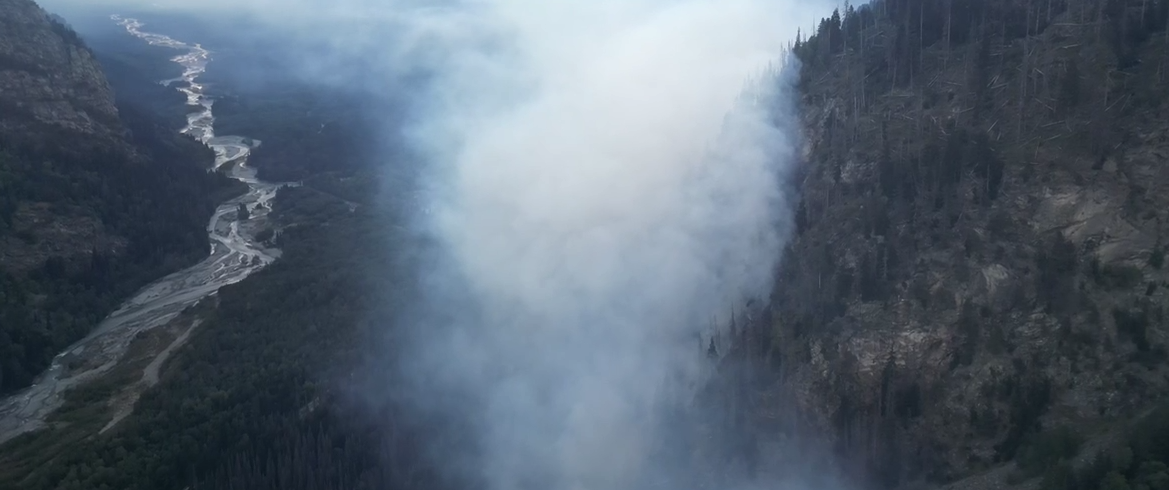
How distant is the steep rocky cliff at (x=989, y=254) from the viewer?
6994 centimetres

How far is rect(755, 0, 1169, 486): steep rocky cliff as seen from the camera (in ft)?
229

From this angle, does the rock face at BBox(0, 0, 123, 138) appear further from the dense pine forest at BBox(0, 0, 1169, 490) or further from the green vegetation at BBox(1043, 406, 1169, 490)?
the green vegetation at BBox(1043, 406, 1169, 490)

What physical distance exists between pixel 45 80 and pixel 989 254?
125030mm

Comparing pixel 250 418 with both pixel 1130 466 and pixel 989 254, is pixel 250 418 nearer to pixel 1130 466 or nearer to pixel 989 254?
pixel 989 254

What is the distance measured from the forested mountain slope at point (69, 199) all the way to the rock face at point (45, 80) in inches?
7.7

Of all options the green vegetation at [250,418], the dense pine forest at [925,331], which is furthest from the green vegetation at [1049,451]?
the green vegetation at [250,418]

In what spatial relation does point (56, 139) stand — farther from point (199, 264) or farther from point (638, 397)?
point (638, 397)

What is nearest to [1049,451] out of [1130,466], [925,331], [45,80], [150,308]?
[1130,466]

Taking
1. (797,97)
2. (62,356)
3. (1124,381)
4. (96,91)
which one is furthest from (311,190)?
(1124,381)

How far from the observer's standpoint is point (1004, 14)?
305 ft

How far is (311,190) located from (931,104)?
4634 inches

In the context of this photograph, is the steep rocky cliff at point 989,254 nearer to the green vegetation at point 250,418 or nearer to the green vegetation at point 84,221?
the green vegetation at point 250,418

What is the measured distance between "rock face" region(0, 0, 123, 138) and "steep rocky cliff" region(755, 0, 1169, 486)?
10139 cm

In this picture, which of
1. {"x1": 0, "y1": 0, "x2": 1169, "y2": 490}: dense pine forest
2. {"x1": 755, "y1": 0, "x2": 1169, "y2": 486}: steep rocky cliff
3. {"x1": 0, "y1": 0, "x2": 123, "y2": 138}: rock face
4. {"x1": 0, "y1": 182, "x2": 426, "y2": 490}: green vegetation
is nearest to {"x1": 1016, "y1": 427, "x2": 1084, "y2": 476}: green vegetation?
{"x1": 0, "y1": 0, "x2": 1169, "y2": 490}: dense pine forest
